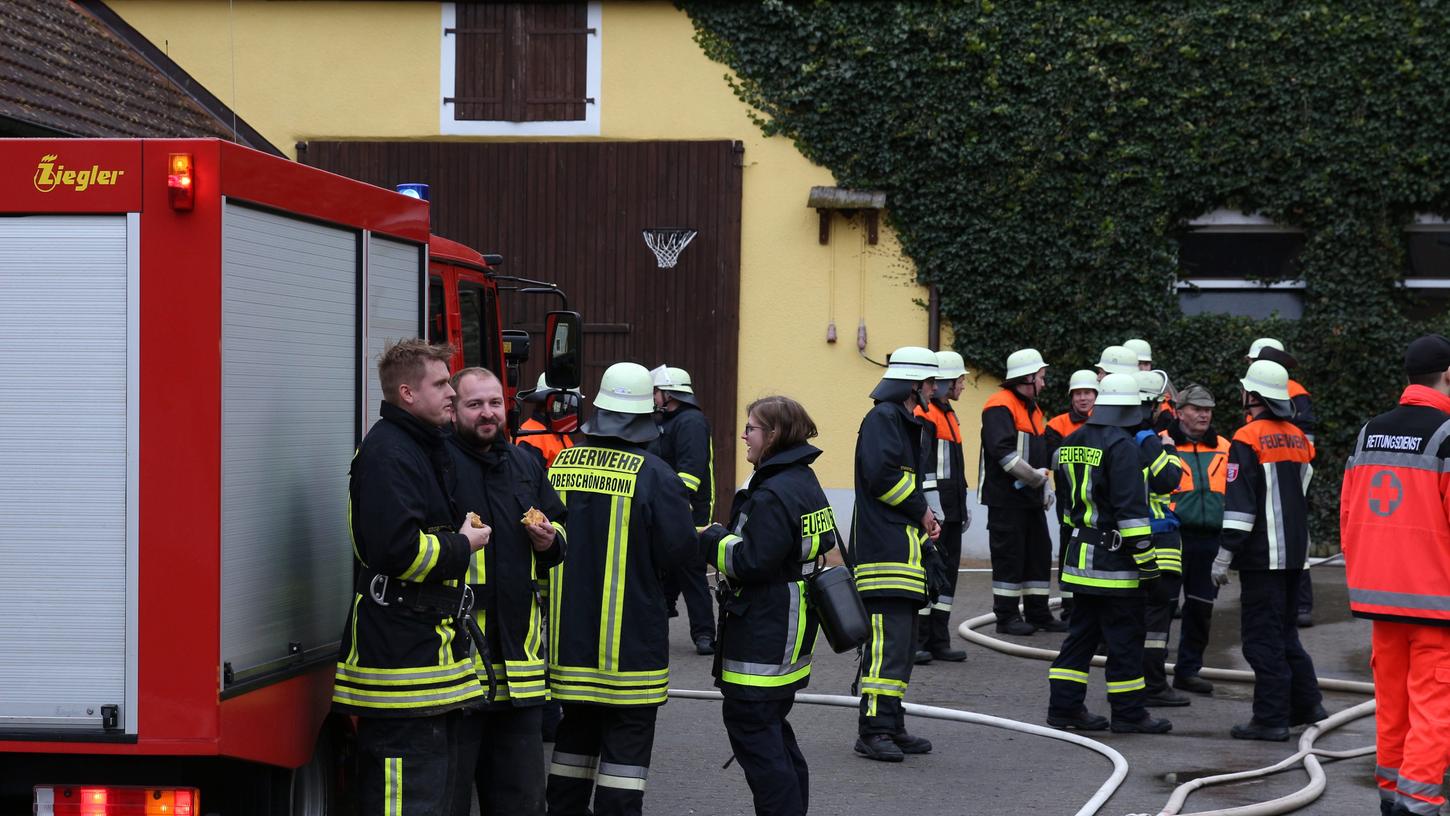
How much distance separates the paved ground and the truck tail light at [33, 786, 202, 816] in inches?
107

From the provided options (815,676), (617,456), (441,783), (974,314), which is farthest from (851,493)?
(441,783)

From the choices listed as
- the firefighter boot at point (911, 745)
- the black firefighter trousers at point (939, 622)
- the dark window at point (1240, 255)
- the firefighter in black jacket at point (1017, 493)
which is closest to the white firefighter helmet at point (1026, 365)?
the firefighter in black jacket at point (1017, 493)

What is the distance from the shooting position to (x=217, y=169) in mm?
4297

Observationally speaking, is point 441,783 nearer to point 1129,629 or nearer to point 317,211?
point 317,211

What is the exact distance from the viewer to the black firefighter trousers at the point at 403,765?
4.78 metres

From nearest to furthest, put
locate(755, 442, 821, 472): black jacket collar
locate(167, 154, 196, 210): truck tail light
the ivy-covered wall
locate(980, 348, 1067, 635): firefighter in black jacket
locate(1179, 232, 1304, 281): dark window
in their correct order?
locate(167, 154, 196, 210): truck tail light < locate(755, 442, 821, 472): black jacket collar < locate(980, 348, 1067, 635): firefighter in black jacket < the ivy-covered wall < locate(1179, 232, 1304, 281): dark window

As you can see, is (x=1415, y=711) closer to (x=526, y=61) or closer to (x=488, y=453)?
(x=488, y=453)

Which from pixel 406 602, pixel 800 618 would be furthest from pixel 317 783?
pixel 800 618

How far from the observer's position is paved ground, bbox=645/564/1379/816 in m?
6.90

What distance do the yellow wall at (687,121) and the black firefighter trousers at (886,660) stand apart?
7.77m

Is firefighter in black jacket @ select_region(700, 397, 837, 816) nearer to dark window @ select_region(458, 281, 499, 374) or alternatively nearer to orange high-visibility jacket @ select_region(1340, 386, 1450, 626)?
orange high-visibility jacket @ select_region(1340, 386, 1450, 626)

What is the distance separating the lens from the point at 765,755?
5891mm

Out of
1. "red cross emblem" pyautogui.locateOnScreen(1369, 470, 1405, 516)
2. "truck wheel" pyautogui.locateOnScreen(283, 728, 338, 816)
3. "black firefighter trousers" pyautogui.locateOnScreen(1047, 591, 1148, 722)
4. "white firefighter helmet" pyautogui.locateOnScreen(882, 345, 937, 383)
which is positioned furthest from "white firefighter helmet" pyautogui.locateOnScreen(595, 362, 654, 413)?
"black firefighter trousers" pyautogui.locateOnScreen(1047, 591, 1148, 722)

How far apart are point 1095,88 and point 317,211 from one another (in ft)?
37.6
